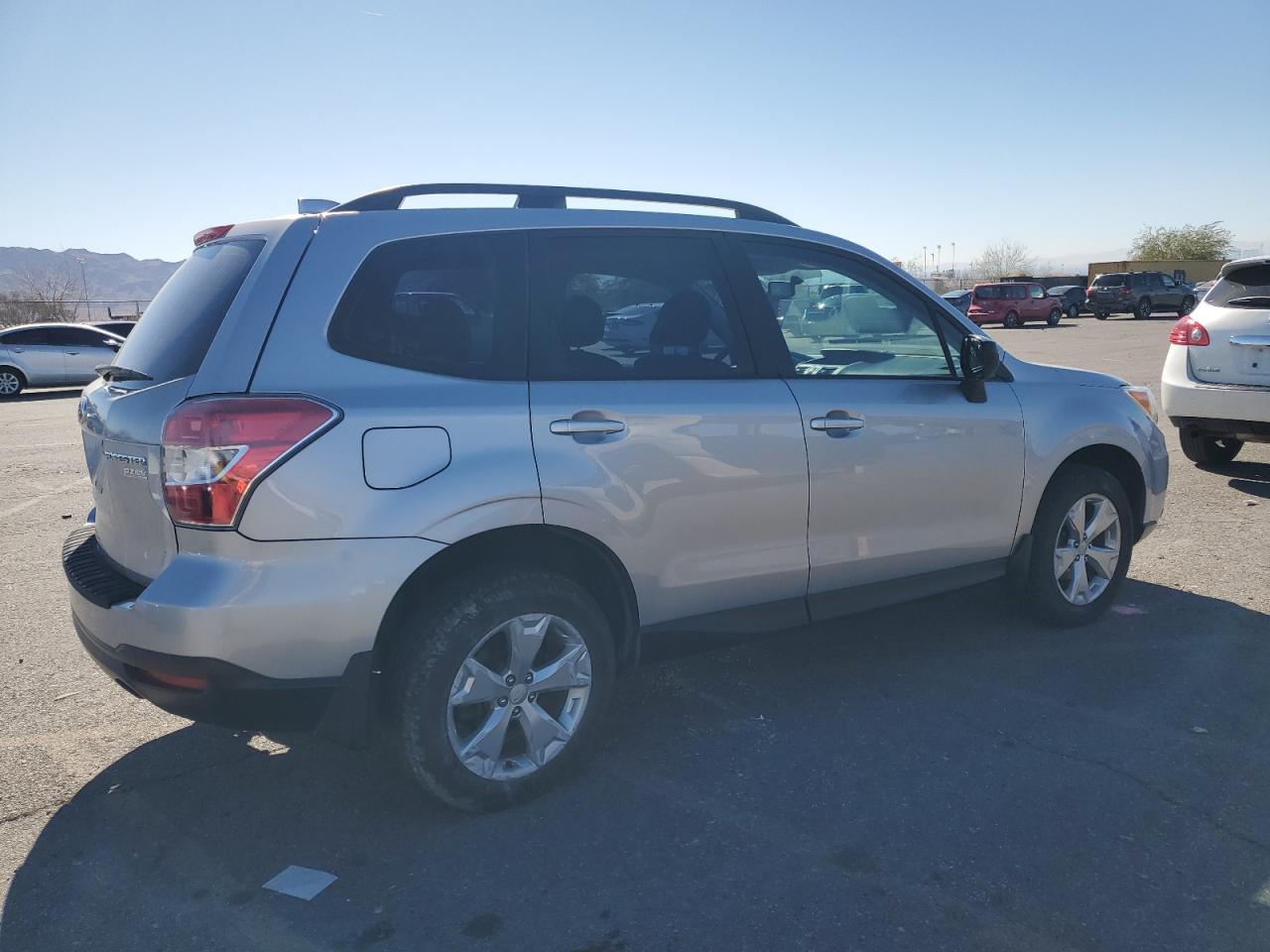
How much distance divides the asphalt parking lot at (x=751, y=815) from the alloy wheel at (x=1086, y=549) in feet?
0.75

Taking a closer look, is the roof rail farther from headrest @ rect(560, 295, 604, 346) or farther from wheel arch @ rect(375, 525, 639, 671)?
wheel arch @ rect(375, 525, 639, 671)

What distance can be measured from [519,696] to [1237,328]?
6953mm

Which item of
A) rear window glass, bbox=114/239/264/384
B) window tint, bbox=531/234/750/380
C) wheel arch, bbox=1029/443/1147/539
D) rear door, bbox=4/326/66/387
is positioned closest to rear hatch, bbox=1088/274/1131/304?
→ rear door, bbox=4/326/66/387

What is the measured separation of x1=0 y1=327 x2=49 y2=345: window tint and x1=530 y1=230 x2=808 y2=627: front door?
20125mm

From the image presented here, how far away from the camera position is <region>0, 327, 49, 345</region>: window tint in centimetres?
1969

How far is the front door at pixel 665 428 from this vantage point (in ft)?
10.9

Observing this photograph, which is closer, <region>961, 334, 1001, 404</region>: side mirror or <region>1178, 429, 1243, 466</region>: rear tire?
<region>961, 334, 1001, 404</region>: side mirror

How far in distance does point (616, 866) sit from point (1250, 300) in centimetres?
722

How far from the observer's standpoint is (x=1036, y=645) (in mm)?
4699

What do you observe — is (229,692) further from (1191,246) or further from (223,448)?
(1191,246)

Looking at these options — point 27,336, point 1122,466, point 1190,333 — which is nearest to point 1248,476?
point 1190,333

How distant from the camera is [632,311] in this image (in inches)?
143

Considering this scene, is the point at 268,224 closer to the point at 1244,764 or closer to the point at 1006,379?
the point at 1006,379

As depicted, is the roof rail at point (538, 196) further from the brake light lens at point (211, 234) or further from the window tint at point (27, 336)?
the window tint at point (27, 336)
